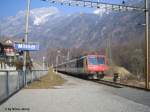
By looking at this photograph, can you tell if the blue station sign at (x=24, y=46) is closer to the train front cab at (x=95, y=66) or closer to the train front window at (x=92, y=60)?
→ the train front cab at (x=95, y=66)

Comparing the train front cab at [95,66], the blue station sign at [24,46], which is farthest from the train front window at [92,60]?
the blue station sign at [24,46]

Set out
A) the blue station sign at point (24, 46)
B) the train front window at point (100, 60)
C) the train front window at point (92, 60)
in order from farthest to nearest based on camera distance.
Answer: the train front window at point (100, 60) < the train front window at point (92, 60) < the blue station sign at point (24, 46)

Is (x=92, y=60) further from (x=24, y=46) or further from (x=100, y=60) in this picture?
(x=24, y=46)

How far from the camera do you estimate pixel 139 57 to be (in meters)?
76.7

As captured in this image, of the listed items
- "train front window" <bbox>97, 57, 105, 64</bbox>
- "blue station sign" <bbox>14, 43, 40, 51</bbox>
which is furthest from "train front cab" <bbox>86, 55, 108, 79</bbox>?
"blue station sign" <bbox>14, 43, 40, 51</bbox>

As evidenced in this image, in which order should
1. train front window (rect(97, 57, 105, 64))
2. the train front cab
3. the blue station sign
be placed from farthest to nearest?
1. train front window (rect(97, 57, 105, 64))
2. the train front cab
3. the blue station sign

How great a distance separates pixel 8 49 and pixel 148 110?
89625 mm

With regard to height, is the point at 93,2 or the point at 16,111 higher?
the point at 93,2

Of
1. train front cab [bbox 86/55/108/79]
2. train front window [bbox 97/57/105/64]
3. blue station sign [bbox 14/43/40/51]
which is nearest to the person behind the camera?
blue station sign [bbox 14/43/40/51]

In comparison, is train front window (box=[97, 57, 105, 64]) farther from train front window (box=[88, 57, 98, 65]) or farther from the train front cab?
train front window (box=[88, 57, 98, 65])

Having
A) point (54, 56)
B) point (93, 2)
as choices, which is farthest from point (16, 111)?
point (54, 56)

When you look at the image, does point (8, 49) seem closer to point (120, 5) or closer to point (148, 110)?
point (120, 5)

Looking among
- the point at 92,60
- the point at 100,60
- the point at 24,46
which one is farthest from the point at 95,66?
the point at 24,46

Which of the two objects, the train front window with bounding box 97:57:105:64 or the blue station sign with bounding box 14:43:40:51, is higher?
the blue station sign with bounding box 14:43:40:51
